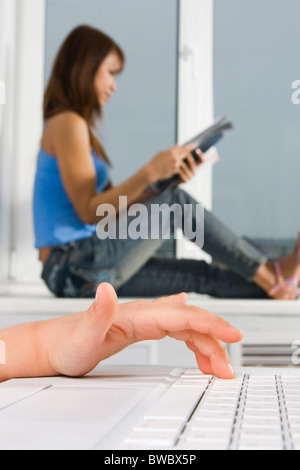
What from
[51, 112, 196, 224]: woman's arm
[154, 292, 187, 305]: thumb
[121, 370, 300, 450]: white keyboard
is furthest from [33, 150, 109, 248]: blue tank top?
[121, 370, 300, 450]: white keyboard

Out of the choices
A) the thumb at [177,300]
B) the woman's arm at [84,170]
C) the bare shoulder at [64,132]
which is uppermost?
the bare shoulder at [64,132]

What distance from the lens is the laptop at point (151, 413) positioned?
0.67 ft

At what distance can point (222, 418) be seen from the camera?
0.25 metres

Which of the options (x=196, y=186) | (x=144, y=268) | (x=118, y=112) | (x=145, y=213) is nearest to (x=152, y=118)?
(x=118, y=112)

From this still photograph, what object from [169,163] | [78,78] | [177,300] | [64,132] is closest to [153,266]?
[169,163]

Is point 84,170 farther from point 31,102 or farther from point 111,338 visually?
point 111,338

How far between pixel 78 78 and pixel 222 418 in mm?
1395

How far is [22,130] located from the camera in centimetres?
166

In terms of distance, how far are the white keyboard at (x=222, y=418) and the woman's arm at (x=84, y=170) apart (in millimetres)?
1074

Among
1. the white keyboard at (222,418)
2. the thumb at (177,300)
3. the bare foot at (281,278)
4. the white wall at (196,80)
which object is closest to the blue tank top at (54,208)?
the white wall at (196,80)

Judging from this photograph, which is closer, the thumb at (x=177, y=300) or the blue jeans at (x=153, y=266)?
the thumb at (x=177, y=300)

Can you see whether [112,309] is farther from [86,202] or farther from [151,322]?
[86,202]

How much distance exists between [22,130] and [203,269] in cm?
67

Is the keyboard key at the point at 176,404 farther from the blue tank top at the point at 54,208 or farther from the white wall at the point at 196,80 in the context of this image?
the white wall at the point at 196,80
